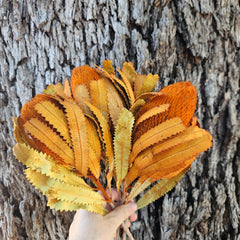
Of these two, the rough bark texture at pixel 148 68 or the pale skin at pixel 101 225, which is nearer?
the pale skin at pixel 101 225

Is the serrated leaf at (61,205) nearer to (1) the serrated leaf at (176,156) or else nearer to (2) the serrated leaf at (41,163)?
(2) the serrated leaf at (41,163)

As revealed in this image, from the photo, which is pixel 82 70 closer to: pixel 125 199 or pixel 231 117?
pixel 125 199

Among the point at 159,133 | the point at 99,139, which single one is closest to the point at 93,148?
the point at 99,139

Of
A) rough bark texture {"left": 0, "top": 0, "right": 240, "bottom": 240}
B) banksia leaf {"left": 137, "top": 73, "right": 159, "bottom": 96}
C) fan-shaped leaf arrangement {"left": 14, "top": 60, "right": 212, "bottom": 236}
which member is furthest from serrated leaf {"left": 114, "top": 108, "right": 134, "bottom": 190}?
rough bark texture {"left": 0, "top": 0, "right": 240, "bottom": 240}

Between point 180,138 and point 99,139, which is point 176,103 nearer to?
point 180,138

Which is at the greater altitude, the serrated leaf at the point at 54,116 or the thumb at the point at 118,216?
the serrated leaf at the point at 54,116

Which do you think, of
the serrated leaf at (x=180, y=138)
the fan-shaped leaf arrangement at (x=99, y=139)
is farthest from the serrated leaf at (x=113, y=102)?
the serrated leaf at (x=180, y=138)

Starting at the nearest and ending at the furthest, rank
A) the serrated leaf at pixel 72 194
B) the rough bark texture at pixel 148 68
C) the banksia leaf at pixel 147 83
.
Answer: the serrated leaf at pixel 72 194
the banksia leaf at pixel 147 83
the rough bark texture at pixel 148 68
